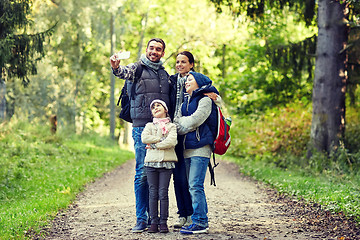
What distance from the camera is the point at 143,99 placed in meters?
6.05

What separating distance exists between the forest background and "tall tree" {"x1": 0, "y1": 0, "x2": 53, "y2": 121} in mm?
283

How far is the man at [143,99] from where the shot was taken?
19.7 ft

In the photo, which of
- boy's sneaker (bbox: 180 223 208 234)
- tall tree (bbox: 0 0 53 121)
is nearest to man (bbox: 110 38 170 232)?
boy's sneaker (bbox: 180 223 208 234)

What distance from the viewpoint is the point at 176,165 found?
6109 mm

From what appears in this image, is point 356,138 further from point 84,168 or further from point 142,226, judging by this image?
point 142,226

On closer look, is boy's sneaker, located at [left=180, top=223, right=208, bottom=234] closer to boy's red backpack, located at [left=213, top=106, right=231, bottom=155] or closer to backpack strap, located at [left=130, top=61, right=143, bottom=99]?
boy's red backpack, located at [left=213, top=106, right=231, bottom=155]

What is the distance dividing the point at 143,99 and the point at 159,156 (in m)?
0.82

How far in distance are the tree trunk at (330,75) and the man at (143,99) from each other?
7.02m

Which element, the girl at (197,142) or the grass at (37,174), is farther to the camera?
the grass at (37,174)

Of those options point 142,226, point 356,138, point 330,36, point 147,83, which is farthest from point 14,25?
point 356,138

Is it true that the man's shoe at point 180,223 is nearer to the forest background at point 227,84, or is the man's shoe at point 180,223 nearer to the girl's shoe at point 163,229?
the girl's shoe at point 163,229

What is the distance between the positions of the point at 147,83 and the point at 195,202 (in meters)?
1.64

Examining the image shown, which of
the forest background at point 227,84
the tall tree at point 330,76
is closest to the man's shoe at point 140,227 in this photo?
the forest background at point 227,84

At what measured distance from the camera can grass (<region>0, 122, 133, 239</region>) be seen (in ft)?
21.9
